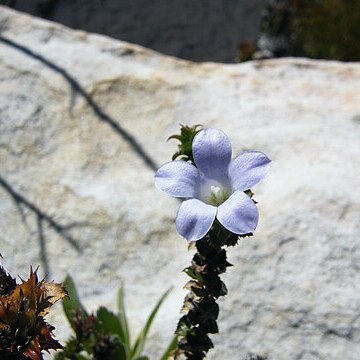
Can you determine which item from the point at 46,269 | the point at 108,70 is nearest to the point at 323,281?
the point at 46,269

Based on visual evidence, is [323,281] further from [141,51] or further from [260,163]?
[141,51]

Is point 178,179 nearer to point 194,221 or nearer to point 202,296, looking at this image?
point 194,221

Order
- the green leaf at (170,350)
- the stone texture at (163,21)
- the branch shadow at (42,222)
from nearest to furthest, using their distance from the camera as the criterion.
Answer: the green leaf at (170,350) → the branch shadow at (42,222) → the stone texture at (163,21)

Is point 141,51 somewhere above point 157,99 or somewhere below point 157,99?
above

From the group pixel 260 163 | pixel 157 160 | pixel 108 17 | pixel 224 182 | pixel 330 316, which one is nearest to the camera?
pixel 260 163

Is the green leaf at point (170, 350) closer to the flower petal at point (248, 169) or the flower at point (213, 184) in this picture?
the flower at point (213, 184)

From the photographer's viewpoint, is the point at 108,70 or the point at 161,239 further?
the point at 108,70

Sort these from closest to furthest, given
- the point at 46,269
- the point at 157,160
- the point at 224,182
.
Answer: the point at 224,182, the point at 46,269, the point at 157,160

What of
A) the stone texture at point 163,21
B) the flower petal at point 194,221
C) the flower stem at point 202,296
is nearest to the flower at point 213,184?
the flower petal at point 194,221

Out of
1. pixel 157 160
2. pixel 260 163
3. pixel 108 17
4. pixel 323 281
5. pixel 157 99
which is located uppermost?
pixel 108 17
